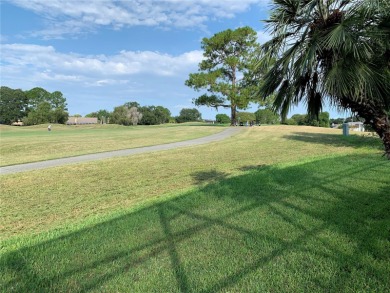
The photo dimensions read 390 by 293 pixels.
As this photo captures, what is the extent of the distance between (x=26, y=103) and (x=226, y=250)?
107 m

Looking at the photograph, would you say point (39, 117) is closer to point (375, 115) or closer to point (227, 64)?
point (227, 64)

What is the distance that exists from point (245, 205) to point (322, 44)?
9.62ft

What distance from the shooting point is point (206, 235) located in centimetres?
405

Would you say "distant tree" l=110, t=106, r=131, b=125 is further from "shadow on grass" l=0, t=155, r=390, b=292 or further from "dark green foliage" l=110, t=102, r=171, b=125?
"shadow on grass" l=0, t=155, r=390, b=292

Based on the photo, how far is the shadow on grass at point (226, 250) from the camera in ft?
9.53

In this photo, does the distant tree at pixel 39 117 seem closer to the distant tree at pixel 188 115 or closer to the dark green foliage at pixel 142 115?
the dark green foliage at pixel 142 115

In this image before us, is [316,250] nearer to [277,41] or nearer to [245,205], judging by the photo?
[245,205]

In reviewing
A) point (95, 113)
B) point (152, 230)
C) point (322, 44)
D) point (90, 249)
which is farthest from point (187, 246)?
point (95, 113)

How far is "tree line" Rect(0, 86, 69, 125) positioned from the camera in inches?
3254

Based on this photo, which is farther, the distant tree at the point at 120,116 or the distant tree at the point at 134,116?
the distant tree at the point at 134,116

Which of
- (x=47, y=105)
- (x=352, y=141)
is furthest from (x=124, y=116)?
(x=352, y=141)

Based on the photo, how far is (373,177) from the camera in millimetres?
7141

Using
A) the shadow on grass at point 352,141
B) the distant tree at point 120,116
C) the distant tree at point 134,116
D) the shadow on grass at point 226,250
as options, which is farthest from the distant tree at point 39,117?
the shadow on grass at point 226,250

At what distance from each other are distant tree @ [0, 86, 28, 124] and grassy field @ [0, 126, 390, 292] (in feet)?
318
